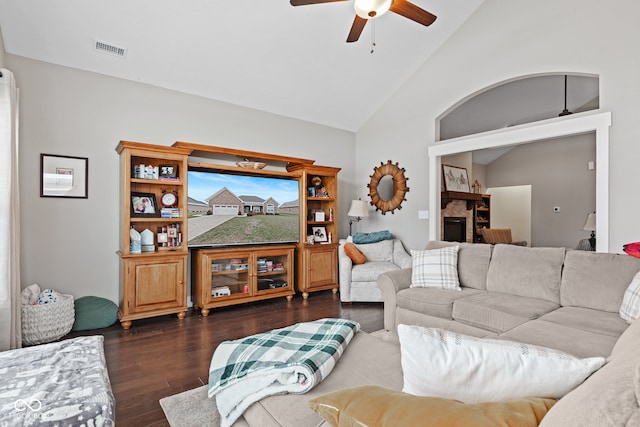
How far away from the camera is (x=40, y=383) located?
1.45 m

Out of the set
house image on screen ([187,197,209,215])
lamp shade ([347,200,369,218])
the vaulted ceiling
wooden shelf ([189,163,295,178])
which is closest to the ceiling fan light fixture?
the vaulted ceiling

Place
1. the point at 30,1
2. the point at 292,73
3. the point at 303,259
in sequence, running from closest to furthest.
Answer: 1. the point at 30,1
2. the point at 292,73
3. the point at 303,259

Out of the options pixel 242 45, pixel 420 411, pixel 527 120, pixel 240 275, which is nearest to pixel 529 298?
pixel 420 411

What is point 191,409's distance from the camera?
1963 millimetres

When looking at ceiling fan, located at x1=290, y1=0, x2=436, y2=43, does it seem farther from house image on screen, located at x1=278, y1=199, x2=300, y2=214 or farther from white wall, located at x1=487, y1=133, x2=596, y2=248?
white wall, located at x1=487, y1=133, x2=596, y2=248

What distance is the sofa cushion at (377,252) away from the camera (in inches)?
194

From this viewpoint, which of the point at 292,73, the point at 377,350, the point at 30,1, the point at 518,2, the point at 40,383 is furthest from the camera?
the point at 292,73

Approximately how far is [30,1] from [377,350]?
3.79m

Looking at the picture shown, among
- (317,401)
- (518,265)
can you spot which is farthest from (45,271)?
(518,265)

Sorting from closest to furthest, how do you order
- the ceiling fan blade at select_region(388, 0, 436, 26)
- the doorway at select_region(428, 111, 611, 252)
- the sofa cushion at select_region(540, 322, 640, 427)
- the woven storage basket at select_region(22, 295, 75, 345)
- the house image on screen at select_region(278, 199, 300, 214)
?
1. the sofa cushion at select_region(540, 322, 640, 427)
2. the ceiling fan blade at select_region(388, 0, 436, 26)
3. the woven storage basket at select_region(22, 295, 75, 345)
4. the doorway at select_region(428, 111, 611, 252)
5. the house image on screen at select_region(278, 199, 300, 214)

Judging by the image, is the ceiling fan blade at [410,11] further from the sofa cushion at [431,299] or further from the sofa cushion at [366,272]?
the sofa cushion at [366,272]

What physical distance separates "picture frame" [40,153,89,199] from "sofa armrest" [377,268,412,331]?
126 inches

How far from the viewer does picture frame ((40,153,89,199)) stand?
336 cm

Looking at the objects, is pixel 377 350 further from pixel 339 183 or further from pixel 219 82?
pixel 339 183
